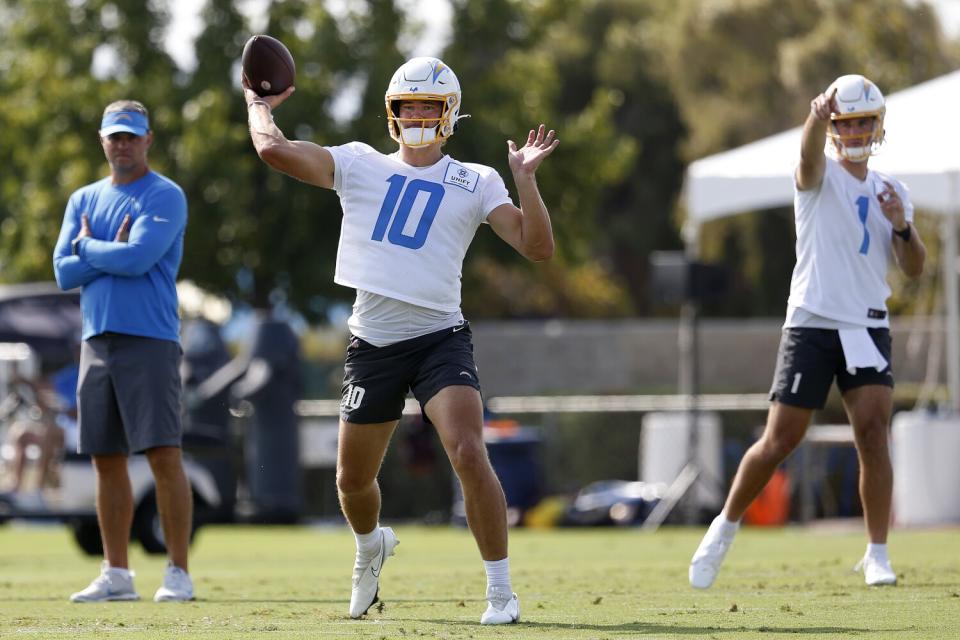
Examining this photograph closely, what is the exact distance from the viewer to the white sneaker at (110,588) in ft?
29.6

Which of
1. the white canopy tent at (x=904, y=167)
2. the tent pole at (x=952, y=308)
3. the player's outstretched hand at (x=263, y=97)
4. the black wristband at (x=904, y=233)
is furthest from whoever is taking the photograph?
the tent pole at (x=952, y=308)

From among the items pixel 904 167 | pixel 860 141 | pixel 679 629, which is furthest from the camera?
pixel 904 167

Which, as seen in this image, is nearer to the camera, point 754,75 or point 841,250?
point 841,250

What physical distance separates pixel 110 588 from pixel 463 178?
2988 mm

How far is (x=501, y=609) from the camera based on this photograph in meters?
7.26

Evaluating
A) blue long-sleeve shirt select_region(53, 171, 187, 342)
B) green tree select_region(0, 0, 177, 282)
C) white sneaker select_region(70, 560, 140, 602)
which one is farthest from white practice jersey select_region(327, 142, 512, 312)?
green tree select_region(0, 0, 177, 282)

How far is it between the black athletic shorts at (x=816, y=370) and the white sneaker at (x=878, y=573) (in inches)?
32.0

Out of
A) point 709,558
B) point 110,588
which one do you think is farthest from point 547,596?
point 110,588

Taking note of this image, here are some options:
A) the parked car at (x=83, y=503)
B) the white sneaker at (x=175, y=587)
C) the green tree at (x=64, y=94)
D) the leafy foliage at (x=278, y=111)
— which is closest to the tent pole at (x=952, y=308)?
the parked car at (x=83, y=503)

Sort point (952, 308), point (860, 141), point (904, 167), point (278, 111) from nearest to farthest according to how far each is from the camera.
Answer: point (860, 141), point (904, 167), point (952, 308), point (278, 111)

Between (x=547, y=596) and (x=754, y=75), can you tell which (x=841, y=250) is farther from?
(x=754, y=75)

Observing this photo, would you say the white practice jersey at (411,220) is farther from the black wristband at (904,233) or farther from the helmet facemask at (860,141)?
the black wristband at (904,233)

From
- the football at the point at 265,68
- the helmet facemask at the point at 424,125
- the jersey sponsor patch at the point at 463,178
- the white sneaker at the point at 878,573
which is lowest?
the white sneaker at the point at 878,573

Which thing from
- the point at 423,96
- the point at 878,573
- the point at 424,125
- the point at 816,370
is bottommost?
the point at 878,573
